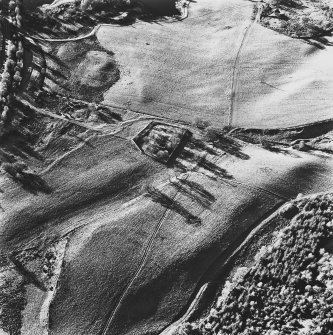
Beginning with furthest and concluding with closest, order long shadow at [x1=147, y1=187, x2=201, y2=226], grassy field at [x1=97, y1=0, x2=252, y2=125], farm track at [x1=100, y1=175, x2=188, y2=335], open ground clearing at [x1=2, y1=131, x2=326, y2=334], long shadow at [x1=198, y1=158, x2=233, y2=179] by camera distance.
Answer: grassy field at [x1=97, y1=0, x2=252, y2=125] < long shadow at [x1=198, y1=158, x2=233, y2=179] < long shadow at [x1=147, y1=187, x2=201, y2=226] < open ground clearing at [x1=2, y1=131, x2=326, y2=334] < farm track at [x1=100, y1=175, x2=188, y2=335]

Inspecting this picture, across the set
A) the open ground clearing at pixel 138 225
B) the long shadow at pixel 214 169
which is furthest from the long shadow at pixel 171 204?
the long shadow at pixel 214 169

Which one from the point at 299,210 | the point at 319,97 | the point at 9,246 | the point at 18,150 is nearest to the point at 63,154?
the point at 18,150

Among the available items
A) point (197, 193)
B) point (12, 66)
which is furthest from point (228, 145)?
point (12, 66)

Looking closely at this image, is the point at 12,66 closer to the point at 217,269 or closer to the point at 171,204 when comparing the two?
the point at 171,204

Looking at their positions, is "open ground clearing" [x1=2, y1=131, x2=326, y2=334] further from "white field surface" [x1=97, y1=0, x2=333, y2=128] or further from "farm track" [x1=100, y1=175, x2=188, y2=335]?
"white field surface" [x1=97, y1=0, x2=333, y2=128]

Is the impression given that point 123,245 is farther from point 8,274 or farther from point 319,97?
point 319,97

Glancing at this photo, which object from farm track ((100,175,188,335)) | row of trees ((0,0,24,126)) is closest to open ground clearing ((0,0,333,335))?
farm track ((100,175,188,335))
